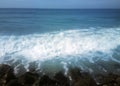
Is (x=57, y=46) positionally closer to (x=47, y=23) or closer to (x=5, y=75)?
(x=5, y=75)

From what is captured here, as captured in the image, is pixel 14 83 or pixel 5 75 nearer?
pixel 14 83

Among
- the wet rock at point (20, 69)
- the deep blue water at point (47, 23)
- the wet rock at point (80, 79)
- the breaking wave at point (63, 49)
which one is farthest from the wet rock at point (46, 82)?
the deep blue water at point (47, 23)

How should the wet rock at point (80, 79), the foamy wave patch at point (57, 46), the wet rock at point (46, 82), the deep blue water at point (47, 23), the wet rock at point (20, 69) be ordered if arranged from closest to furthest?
the wet rock at point (80, 79)
the wet rock at point (46, 82)
the wet rock at point (20, 69)
the foamy wave patch at point (57, 46)
the deep blue water at point (47, 23)

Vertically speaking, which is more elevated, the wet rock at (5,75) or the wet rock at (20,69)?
the wet rock at (20,69)

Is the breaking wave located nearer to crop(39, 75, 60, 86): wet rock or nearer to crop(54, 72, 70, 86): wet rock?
crop(54, 72, 70, 86): wet rock

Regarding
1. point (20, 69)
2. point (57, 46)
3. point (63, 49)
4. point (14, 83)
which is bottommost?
point (14, 83)

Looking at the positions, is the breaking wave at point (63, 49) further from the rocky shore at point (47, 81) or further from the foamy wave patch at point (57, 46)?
the rocky shore at point (47, 81)

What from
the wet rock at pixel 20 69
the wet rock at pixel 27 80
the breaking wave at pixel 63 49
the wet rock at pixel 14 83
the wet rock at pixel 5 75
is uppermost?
the breaking wave at pixel 63 49

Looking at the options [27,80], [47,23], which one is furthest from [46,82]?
[47,23]

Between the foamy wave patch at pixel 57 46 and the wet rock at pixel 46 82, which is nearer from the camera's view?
the wet rock at pixel 46 82

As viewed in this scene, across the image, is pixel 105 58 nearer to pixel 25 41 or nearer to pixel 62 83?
pixel 62 83

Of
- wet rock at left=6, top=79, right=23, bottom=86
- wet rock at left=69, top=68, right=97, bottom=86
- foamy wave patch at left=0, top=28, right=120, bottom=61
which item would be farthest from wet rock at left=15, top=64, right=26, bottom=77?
wet rock at left=69, top=68, right=97, bottom=86

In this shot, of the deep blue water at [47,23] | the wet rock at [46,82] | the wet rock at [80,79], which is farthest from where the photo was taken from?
the deep blue water at [47,23]

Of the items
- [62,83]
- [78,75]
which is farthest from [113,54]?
[62,83]
